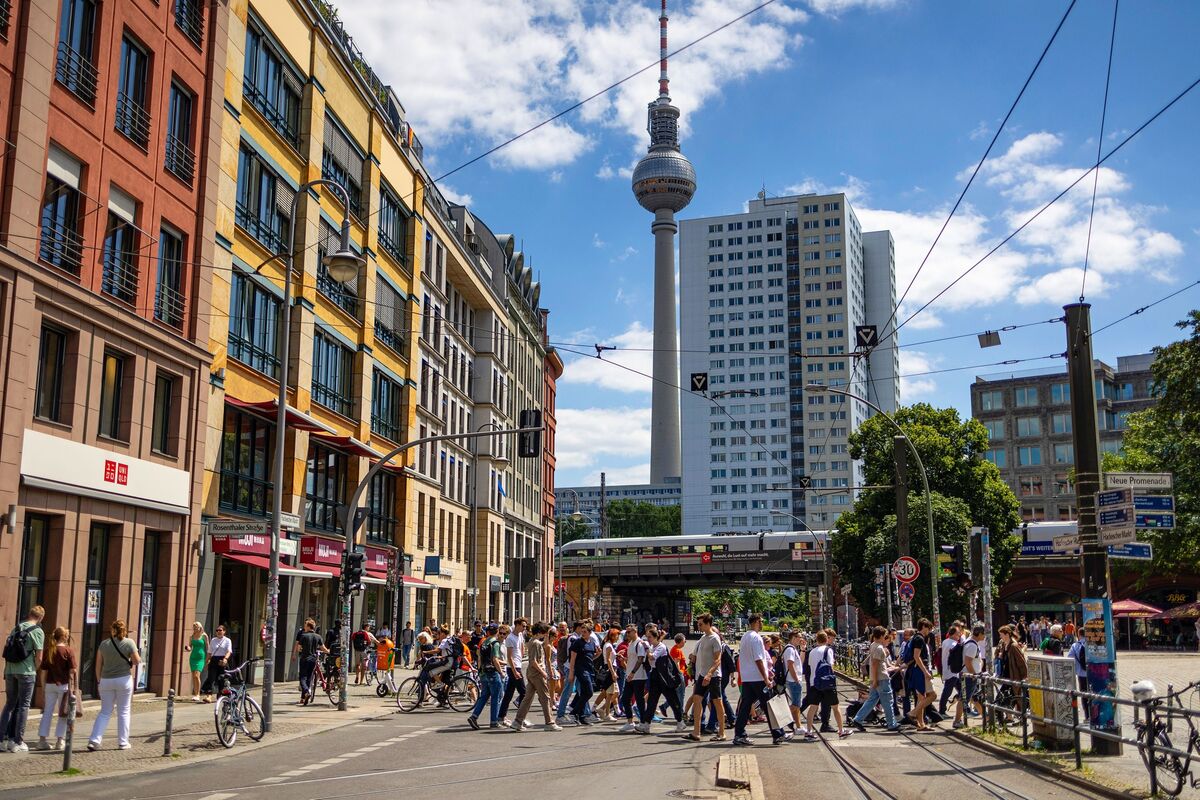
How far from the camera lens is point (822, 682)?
17984 mm

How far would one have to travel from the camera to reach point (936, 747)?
16047 millimetres

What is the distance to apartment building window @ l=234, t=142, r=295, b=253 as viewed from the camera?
2830 cm

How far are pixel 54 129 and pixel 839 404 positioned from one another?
14029 cm

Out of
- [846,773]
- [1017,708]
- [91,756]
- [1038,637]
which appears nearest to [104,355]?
[91,756]

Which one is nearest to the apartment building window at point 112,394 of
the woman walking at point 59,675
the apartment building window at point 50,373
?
the apartment building window at point 50,373

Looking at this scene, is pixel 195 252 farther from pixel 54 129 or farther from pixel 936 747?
pixel 936 747

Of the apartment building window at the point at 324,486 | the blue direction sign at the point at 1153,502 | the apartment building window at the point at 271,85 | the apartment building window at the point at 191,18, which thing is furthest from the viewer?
the apartment building window at the point at 324,486

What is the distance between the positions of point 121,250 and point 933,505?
38612mm

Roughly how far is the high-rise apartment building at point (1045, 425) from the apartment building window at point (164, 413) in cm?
8784

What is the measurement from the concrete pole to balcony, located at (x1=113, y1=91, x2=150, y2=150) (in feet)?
417

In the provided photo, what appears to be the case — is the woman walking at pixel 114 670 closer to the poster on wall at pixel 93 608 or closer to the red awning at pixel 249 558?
the poster on wall at pixel 93 608

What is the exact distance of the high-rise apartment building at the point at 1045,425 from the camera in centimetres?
9969

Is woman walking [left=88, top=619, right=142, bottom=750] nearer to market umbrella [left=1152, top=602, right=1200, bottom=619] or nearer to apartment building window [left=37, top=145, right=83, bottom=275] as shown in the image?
apartment building window [left=37, top=145, right=83, bottom=275]

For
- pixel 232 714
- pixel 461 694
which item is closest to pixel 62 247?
pixel 232 714
